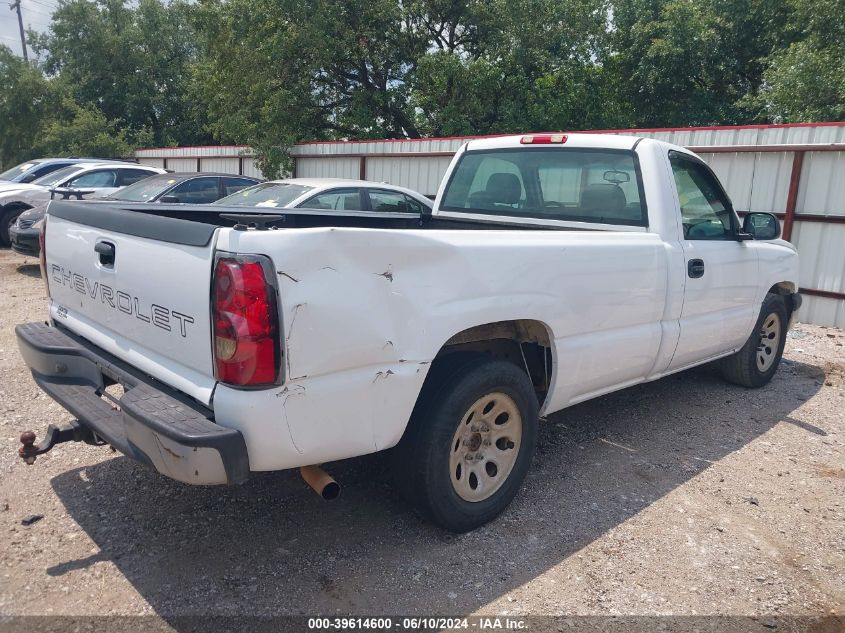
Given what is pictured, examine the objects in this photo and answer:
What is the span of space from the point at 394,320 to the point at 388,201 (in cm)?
687

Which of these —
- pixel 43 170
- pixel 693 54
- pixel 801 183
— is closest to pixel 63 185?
pixel 43 170

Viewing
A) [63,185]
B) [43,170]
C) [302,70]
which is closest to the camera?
[63,185]

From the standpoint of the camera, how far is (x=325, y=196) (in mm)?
8695

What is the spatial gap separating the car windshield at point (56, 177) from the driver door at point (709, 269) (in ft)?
37.8

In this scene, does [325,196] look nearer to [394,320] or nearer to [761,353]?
[761,353]

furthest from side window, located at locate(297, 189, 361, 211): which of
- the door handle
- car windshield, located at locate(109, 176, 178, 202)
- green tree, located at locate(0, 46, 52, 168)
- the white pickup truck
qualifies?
green tree, located at locate(0, 46, 52, 168)

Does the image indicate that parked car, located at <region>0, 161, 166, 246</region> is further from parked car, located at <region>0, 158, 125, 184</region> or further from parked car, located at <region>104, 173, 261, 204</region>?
parked car, located at <region>104, 173, 261, 204</region>

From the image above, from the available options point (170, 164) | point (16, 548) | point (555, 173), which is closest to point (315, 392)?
point (16, 548)

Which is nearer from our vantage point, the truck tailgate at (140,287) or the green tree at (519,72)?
the truck tailgate at (140,287)

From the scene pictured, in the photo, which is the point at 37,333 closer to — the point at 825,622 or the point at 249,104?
the point at 825,622

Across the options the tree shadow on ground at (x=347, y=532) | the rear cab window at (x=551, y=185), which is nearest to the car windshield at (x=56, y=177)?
the rear cab window at (x=551, y=185)

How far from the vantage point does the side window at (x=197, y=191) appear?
10.3m

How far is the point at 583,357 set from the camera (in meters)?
3.77

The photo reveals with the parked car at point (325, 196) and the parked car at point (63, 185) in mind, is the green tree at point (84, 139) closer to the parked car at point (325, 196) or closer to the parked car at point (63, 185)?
the parked car at point (63, 185)
